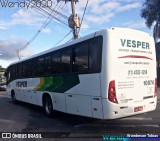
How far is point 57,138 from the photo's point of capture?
825 cm

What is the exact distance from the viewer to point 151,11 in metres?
35.4

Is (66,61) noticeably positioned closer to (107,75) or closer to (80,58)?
(80,58)

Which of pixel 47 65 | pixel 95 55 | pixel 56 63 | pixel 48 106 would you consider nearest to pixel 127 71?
pixel 95 55

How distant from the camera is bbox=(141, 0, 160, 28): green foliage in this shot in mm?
35134

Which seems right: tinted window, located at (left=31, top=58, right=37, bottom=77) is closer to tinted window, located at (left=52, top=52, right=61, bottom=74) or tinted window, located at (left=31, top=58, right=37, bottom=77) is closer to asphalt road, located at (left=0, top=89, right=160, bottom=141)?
tinted window, located at (left=52, top=52, right=61, bottom=74)

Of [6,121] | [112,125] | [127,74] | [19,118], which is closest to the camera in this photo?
[127,74]

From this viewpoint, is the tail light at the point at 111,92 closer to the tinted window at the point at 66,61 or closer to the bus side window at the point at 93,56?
the bus side window at the point at 93,56

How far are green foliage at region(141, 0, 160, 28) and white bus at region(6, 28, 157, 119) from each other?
26.7 meters

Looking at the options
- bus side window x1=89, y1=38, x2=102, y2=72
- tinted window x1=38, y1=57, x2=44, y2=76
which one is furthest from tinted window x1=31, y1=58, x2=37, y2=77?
bus side window x1=89, y1=38, x2=102, y2=72

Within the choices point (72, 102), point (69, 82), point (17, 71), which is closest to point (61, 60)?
point (69, 82)

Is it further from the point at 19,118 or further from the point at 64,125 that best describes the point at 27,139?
the point at 19,118

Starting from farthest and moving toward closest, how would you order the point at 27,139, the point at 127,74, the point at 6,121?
the point at 6,121
the point at 127,74
the point at 27,139

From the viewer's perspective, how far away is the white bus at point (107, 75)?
333 inches

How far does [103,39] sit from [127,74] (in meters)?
1.37
